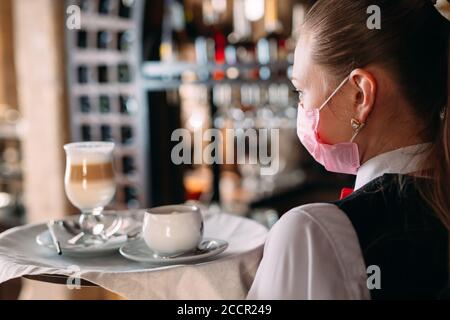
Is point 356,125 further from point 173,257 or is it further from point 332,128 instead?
point 173,257

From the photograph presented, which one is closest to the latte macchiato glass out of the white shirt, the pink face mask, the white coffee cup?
the white coffee cup

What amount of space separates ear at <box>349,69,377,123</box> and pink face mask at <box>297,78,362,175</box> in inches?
1.5

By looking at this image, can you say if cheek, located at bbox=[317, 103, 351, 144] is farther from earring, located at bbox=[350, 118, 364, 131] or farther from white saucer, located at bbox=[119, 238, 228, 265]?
white saucer, located at bbox=[119, 238, 228, 265]

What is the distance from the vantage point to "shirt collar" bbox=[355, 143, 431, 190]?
1.06 meters

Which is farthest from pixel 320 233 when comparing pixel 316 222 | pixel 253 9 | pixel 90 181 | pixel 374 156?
pixel 253 9

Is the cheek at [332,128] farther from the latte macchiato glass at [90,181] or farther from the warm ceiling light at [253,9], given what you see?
the warm ceiling light at [253,9]

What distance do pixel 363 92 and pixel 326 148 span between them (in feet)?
0.54

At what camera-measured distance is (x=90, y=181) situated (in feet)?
5.03

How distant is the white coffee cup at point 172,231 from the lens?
128 cm

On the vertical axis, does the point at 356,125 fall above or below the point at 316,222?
above

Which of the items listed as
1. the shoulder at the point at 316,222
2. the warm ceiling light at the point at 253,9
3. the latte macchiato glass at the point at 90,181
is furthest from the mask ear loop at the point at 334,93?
the warm ceiling light at the point at 253,9

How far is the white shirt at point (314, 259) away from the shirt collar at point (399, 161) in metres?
0.19

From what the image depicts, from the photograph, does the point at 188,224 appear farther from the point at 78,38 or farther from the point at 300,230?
the point at 78,38

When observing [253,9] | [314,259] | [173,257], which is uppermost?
[253,9]
